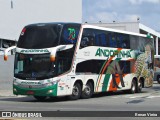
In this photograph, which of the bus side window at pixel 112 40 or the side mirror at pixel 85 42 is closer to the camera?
the side mirror at pixel 85 42

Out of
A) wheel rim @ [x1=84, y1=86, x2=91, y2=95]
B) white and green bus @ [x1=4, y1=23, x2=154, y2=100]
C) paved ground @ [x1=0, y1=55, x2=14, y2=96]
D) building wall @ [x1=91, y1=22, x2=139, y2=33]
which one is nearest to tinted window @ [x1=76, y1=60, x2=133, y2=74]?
white and green bus @ [x1=4, y1=23, x2=154, y2=100]

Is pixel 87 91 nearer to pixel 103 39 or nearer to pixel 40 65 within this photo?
pixel 103 39

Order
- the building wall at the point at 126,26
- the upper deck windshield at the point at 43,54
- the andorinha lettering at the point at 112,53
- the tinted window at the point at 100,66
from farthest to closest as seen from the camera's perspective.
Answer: the building wall at the point at 126,26 < the andorinha lettering at the point at 112,53 < the tinted window at the point at 100,66 < the upper deck windshield at the point at 43,54

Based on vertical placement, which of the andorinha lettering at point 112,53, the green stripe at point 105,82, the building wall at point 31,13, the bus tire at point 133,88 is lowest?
the bus tire at point 133,88

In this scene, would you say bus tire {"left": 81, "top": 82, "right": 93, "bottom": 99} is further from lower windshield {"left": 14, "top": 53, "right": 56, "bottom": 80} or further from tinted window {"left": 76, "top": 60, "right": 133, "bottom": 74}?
lower windshield {"left": 14, "top": 53, "right": 56, "bottom": 80}

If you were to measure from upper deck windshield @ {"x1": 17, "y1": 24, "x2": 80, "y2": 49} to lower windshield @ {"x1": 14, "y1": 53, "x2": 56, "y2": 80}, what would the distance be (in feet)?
1.64

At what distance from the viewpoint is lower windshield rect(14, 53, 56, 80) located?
70.5 ft

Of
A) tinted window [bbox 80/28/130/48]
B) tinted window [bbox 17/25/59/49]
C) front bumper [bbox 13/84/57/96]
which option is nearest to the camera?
front bumper [bbox 13/84/57/96]

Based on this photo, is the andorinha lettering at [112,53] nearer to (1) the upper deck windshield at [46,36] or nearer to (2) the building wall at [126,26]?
(1) the upper deck windshield at [46,36]

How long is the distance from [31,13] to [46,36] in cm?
3200

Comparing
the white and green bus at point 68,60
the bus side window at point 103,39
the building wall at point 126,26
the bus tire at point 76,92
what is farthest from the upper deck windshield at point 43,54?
the building wall at point 126,26

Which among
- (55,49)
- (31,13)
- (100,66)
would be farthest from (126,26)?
(55,49)

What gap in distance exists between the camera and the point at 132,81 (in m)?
29.5

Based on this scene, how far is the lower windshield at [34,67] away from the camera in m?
21.5
